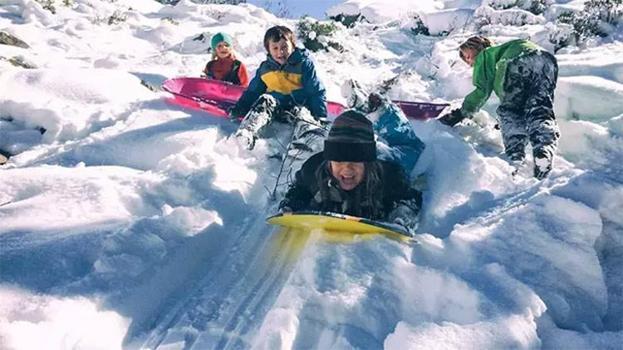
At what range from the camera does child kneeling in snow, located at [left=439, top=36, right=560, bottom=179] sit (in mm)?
3863

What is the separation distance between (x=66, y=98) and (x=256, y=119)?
5.95ft

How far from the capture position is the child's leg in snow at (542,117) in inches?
140

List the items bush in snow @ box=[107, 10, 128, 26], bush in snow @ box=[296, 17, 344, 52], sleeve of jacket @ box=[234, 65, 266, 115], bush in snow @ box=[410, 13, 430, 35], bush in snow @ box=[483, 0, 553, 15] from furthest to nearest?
bush in snow @ box=[410, 13, 430, 35] → bush in snow @ box=[483, 0, 553, 15] → bush in snow @ box=[107, 10, 128, 26] → bush in snow @ box=[296, 17, 344, 52] → sleeve of jacket @ box=[234, 65, 266, 115]

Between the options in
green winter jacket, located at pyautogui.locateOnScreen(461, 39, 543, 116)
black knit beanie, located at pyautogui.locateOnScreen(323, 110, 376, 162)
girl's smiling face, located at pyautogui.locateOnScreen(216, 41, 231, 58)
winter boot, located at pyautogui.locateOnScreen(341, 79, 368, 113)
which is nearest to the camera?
black knit beanie, located at pyautogui.locateOnScreen(323, 110, 376, 162)

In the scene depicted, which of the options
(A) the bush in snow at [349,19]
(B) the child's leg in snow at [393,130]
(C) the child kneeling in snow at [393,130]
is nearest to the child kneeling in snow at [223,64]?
(C) the child kneeling in snow at [393,130]

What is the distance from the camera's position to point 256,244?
316 centimetres

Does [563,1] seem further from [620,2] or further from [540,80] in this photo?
[540,80]

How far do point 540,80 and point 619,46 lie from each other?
3.85 metres

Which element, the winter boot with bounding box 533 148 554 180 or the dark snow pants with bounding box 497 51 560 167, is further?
the dark snow pants with bounding box 497 51 560 167

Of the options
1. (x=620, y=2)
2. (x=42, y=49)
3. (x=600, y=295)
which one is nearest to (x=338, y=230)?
(x=600, y=295)

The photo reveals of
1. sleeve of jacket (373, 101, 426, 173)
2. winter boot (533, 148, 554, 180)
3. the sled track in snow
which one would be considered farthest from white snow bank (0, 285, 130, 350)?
winter boot (533, 148, 554, 180)

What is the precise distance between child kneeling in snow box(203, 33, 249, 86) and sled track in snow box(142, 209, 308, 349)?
3.71 meters

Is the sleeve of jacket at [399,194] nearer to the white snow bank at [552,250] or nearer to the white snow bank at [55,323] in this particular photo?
the white snow bank at [552,250]

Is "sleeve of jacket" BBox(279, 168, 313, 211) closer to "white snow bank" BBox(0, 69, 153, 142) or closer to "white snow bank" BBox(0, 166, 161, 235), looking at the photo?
"white snow bank" BBox(0, 166, 161, 235)
